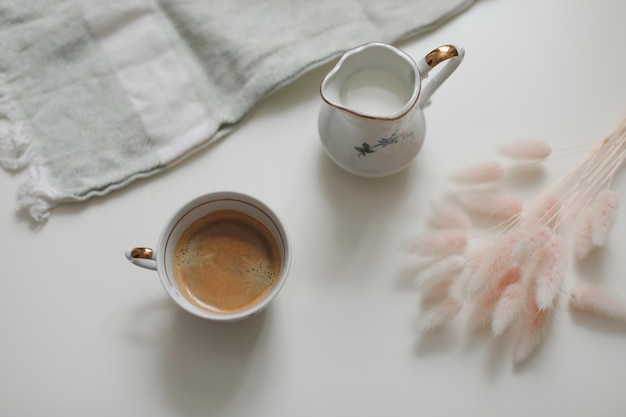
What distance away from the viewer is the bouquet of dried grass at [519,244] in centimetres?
60

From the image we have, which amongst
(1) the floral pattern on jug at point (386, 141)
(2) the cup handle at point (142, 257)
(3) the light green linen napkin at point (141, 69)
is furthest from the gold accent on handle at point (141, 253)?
(1) the floral pattern on jug at point (386, 141)

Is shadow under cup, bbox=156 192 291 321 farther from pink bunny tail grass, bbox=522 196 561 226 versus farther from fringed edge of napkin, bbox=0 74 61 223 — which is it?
pink bunny tail grass, bbox=522 196 561 226

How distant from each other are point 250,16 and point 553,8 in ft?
1.41

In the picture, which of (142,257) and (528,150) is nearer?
(142,257)

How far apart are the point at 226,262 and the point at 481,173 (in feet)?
1.06

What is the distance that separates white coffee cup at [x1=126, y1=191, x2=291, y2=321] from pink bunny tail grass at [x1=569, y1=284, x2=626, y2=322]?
34cm

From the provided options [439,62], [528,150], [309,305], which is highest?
[439,62]

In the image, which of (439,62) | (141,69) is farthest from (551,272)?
(141,69)

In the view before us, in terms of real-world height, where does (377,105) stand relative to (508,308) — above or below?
above

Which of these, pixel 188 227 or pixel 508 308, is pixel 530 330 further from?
pixel 188 227

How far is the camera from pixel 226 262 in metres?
0.61

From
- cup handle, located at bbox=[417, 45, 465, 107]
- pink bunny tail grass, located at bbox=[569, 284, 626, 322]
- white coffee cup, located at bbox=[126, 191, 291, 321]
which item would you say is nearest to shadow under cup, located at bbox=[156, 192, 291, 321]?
white coffee cup, located at bbox=[126, 191, 291, 321]

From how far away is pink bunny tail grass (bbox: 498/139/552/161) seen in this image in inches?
26.4

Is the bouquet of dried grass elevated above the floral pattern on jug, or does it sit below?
below
